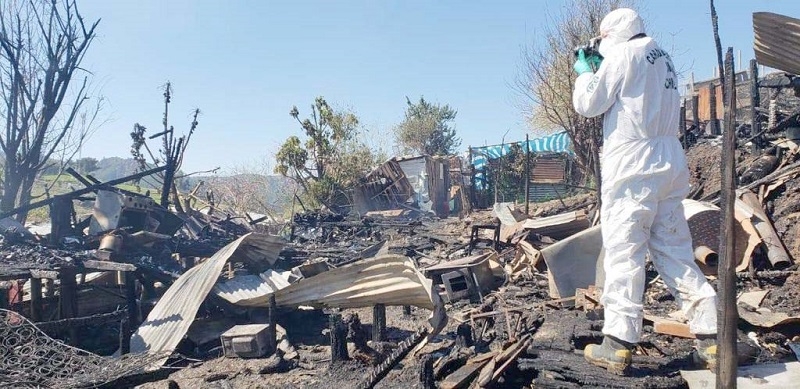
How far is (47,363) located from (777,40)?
257 inches

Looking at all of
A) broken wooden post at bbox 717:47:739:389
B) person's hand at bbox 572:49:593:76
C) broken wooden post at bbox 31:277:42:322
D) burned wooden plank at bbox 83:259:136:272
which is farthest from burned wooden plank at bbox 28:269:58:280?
broken wooden post at bbox 717:47:739:389

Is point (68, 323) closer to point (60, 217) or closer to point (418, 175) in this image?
point (60, 217)

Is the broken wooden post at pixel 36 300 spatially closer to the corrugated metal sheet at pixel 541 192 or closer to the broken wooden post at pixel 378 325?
the broken wooden post at pixel 378 325

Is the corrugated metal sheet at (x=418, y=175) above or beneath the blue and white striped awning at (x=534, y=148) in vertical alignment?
beneath

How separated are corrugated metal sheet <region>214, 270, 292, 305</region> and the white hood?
4553 mm

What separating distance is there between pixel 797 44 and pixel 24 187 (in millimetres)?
14037

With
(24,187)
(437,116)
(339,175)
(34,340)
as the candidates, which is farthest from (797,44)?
(437,116)

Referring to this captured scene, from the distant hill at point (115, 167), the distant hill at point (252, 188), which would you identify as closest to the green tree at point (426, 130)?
the distant hill at point (252, 188)

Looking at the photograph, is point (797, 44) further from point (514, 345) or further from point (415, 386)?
point (415, 386)

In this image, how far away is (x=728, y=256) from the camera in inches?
67.1

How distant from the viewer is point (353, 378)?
4.16 metres

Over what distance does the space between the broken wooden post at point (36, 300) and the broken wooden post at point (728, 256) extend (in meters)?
7.30

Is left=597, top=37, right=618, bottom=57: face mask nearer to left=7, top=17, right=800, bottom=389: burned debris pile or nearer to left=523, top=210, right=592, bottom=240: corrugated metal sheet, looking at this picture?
left=7, top=17, right=800, bottom=389: burned debris pile

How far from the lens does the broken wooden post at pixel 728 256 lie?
5.29 ft
